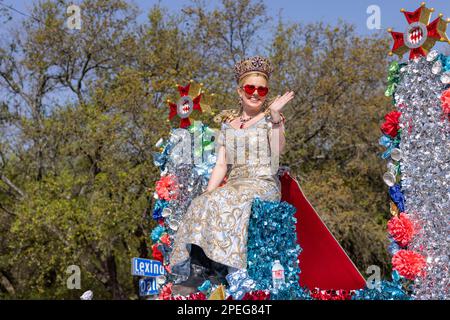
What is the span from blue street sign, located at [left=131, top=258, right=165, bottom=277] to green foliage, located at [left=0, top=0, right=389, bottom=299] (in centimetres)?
689

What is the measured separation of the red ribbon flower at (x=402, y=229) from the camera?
5.92 meters

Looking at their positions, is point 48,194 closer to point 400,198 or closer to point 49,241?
point 49,241

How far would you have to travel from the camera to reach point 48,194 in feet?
51.0

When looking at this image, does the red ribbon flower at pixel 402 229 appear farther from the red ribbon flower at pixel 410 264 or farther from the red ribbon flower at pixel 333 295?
the red ribbon flower at pixel 333 295

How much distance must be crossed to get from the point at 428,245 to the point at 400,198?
20.0 inches

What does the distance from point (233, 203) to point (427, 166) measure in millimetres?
1770

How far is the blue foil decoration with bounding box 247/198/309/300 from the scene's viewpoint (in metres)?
5.42

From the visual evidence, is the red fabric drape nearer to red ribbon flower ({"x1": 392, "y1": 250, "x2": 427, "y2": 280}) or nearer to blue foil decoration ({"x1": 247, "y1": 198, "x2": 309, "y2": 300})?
red ribbon flower ({"x1": 392, "y1": 250, "x2": 427, "y2": 280})

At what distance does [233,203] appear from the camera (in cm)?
562

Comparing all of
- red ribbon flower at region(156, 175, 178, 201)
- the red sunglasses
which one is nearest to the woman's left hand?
the red sunglasses

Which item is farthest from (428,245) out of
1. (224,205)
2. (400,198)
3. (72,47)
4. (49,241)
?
(72,47)

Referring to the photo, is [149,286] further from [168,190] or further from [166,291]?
[168,190]

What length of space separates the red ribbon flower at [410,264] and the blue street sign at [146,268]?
3.09m

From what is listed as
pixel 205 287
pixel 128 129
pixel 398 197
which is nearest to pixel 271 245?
pixel 205 287
